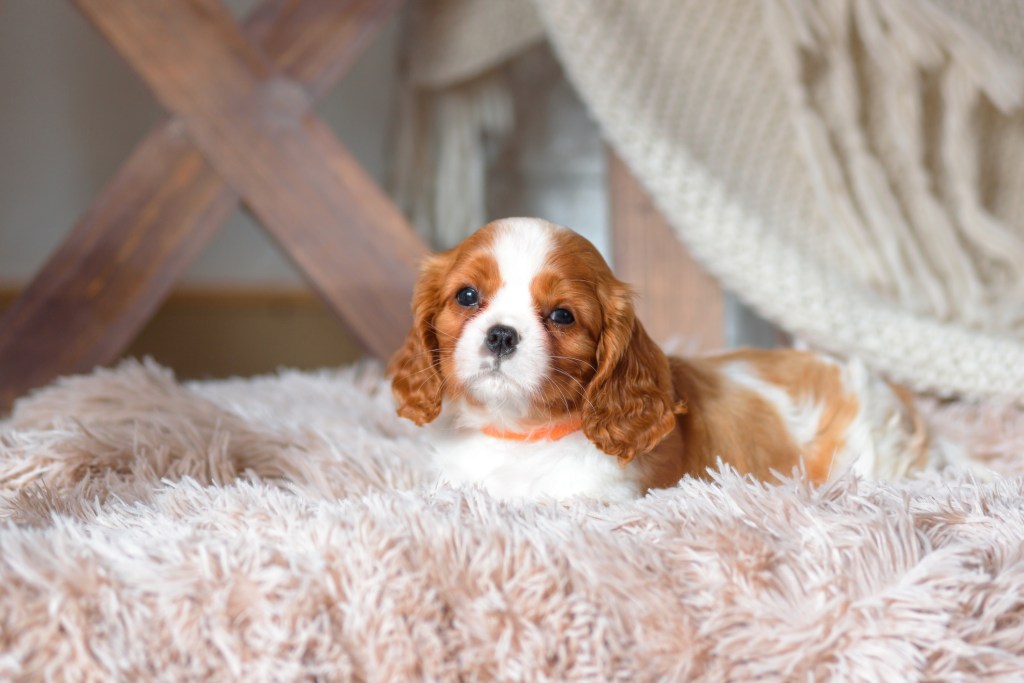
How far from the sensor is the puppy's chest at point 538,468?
145 cm

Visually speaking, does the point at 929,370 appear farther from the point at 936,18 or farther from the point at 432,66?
the point at 432,66

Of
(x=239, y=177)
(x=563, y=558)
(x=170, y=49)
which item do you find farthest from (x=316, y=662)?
(x=170, y=49)

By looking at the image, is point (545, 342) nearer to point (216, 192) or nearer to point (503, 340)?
point (503, 340)

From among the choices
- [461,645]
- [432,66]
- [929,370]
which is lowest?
[929,370]

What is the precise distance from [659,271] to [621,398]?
116 cm

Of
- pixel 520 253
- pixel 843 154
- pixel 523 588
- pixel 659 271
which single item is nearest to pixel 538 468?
pixel 520 253

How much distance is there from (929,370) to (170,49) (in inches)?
71.7

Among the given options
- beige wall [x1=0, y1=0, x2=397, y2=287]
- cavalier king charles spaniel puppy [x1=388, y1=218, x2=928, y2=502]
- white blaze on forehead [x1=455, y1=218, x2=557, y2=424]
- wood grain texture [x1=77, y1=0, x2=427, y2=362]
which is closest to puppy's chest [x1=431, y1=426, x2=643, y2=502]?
cavalier king charles spaniel puppy [x1=388, y1=218, x2=928, y2=502]

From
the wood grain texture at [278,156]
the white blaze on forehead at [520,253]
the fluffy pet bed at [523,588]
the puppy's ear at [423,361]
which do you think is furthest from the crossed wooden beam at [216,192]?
the fluffy pet bed at [523,588]

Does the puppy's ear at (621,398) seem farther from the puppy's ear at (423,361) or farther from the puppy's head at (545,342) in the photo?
the puppy's ear at (423,361)

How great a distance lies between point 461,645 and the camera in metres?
1.00

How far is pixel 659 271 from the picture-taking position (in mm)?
2510

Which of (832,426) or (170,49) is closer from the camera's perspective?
(832,426)

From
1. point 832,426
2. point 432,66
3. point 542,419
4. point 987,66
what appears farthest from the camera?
point 432,66
